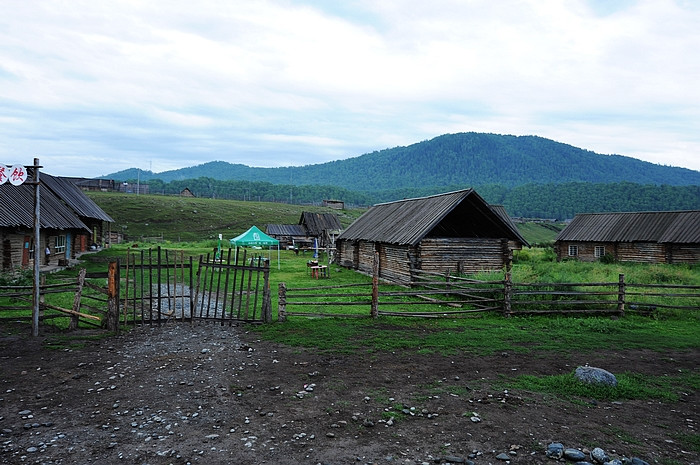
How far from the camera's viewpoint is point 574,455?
5.70m

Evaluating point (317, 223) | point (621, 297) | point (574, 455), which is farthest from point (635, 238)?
point (574, 455)

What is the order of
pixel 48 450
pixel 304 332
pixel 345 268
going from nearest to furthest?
pixel 48 450
pixel 304 332
pixel 345 268

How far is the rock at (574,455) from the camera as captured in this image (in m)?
5.68

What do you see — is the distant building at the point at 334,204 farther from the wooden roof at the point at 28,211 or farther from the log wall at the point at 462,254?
the log wall at the point at 462,254

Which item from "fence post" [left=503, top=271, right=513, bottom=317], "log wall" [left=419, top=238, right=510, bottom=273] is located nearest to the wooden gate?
"fence post" [left=503, top=271, right=513, bottom=317]

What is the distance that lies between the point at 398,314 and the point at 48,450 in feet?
34.5

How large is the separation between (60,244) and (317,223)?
120 ft

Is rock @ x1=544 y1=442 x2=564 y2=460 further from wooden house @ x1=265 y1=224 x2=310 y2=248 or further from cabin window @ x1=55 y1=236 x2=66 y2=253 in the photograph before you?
wooden house @ x1=265 y1=224 x2=310 y2=248

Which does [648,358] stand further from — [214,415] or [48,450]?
[48,450]

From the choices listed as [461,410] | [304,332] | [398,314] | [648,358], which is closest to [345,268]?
[398,314]

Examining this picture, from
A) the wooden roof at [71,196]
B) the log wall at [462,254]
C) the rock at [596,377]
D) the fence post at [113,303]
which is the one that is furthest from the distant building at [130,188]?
the rock at [596,377]

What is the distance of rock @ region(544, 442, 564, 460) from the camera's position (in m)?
5.77

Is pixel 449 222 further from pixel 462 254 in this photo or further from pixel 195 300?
pixel 195 300

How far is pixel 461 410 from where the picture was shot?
7215 mm
